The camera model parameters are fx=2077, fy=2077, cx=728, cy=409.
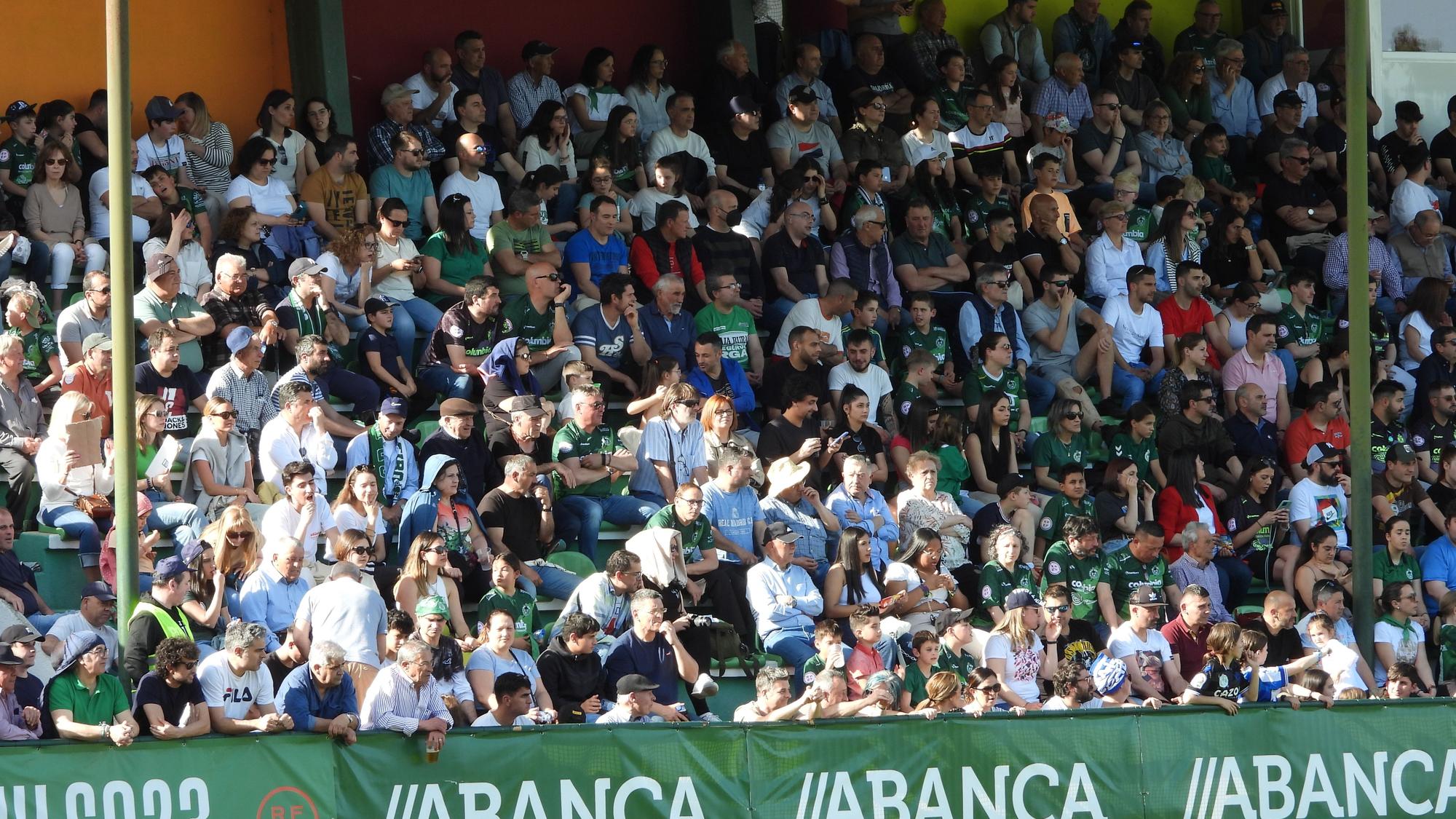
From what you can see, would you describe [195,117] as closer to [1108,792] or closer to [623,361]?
[623,361]

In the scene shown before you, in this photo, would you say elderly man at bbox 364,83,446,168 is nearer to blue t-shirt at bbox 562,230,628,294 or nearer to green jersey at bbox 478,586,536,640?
blue t-shirt at bbox 562,230,628,294

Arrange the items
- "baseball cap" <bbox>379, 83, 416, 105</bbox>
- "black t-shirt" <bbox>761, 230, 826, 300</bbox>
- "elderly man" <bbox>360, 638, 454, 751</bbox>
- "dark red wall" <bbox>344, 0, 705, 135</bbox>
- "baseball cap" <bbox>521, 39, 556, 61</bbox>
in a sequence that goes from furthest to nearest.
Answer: "dark red wall" <bbox>344, 0, 705, 135</bbox>
"baseball cap" <bbox>521, 39, 556, 61</bbox>
"black t-shirt" <bbox>761, 230, 826, 300</bbox>
"baseball cap" <bbox>379, 83, 416, 105</bbox>
"elderly man" <bbox>360, 638, 454, 751</bbox>

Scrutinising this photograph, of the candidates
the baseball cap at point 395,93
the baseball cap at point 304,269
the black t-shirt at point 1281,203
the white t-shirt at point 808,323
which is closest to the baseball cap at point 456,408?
the baseball cap at point 304,269

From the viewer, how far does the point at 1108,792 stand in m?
10.3

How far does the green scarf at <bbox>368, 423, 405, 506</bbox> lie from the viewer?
12.4m

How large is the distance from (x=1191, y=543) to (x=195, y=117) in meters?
7.54

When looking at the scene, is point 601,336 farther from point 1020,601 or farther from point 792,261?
point 1020,601

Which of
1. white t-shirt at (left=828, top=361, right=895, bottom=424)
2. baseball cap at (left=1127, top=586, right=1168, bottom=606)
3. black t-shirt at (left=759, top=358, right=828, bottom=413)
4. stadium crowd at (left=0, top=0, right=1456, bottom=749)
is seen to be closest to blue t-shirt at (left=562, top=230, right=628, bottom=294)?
stadium crowd at (left=0, top=0, right=1456, bottom=749)

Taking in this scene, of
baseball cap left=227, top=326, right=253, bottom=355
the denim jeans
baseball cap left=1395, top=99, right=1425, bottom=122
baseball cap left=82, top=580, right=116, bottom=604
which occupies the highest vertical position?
baseball cap left=1395, top=99, right=1425, bottom=122

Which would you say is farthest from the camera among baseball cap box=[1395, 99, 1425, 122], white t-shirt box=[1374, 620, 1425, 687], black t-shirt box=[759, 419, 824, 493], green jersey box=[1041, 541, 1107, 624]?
baseball cap box=[1395, 99, 1425, 122]

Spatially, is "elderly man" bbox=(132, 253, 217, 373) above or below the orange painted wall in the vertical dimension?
below

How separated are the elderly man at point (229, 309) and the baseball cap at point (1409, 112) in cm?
1107

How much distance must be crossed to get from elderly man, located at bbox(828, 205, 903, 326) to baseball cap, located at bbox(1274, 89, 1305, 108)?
518 cm

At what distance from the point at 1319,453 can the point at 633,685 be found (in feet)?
22.4
